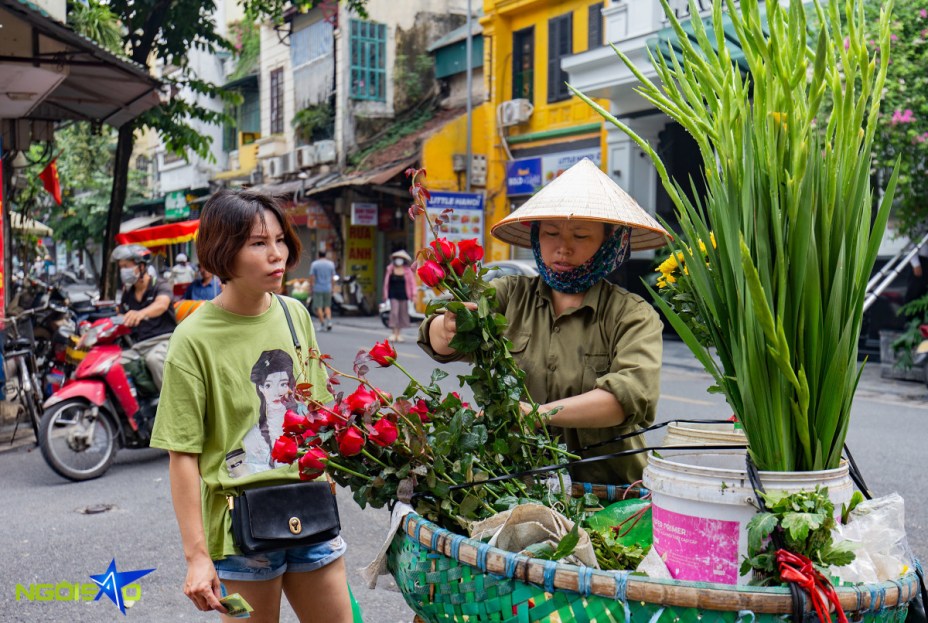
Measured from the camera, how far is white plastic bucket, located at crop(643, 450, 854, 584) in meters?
1.31

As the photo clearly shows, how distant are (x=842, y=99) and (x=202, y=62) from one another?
3239cm

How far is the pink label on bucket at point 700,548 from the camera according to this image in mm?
1312

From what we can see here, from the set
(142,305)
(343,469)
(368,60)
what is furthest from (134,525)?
(368,60)

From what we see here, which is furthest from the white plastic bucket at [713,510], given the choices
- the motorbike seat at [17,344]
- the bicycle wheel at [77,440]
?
the motorbike seat at [17,344]

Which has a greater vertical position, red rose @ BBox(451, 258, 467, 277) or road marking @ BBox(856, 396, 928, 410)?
red rose @ BBox(451, 258, 467, 277)

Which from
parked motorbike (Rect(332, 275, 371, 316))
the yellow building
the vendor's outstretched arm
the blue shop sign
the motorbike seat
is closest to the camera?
the vendor's outstretched arm

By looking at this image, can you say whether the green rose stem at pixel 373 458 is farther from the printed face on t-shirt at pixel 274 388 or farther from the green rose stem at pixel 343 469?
the printed face on t-shirt at pixel 274 388

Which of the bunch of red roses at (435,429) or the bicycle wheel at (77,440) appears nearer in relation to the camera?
the bunch of red roses at (435,429)

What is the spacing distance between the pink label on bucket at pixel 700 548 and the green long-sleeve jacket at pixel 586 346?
0.61 metres

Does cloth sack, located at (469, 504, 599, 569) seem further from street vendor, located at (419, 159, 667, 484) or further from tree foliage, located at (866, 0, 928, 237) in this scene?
tree foliage, located at (866, 0, 928, 237)

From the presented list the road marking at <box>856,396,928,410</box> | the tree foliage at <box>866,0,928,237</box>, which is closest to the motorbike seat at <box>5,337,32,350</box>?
the road marking at <box>856,396,928,410</box>

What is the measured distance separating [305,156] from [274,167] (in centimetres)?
192

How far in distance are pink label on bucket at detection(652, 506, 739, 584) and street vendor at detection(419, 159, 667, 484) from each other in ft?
1.58

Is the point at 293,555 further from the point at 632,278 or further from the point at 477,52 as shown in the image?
the point at 477,52
